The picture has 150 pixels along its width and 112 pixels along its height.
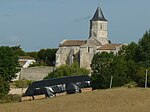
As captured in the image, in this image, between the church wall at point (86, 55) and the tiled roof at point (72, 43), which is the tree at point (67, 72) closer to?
the church wall at point (86, 55)

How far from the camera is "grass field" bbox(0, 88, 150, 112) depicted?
2229cm

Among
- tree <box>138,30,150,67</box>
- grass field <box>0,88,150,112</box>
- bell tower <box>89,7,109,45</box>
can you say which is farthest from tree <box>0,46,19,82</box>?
grass field <box>0,88,150,112</box>

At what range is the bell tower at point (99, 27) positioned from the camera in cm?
10038

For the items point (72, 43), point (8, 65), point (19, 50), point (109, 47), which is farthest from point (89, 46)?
point (19, 50)

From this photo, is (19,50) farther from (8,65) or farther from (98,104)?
(98,104)

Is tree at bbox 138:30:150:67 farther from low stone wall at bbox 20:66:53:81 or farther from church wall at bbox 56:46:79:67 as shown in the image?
church wall at bbox 56:46:79:67

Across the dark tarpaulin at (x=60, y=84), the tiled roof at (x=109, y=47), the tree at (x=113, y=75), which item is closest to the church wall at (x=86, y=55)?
the tiled roof at (x=109, y=47)

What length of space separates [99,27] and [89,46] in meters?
12.4

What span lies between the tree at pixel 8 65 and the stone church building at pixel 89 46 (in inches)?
722

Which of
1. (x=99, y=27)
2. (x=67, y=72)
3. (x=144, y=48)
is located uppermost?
(x=99, y=27)

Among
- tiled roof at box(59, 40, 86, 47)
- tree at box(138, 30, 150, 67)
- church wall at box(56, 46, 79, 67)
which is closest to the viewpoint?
tree at box(138, 30, 150, 67)

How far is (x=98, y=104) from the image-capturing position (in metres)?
23.9

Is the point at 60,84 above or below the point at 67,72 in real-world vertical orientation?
below

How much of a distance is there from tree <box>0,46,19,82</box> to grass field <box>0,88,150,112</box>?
38404 millimetres
